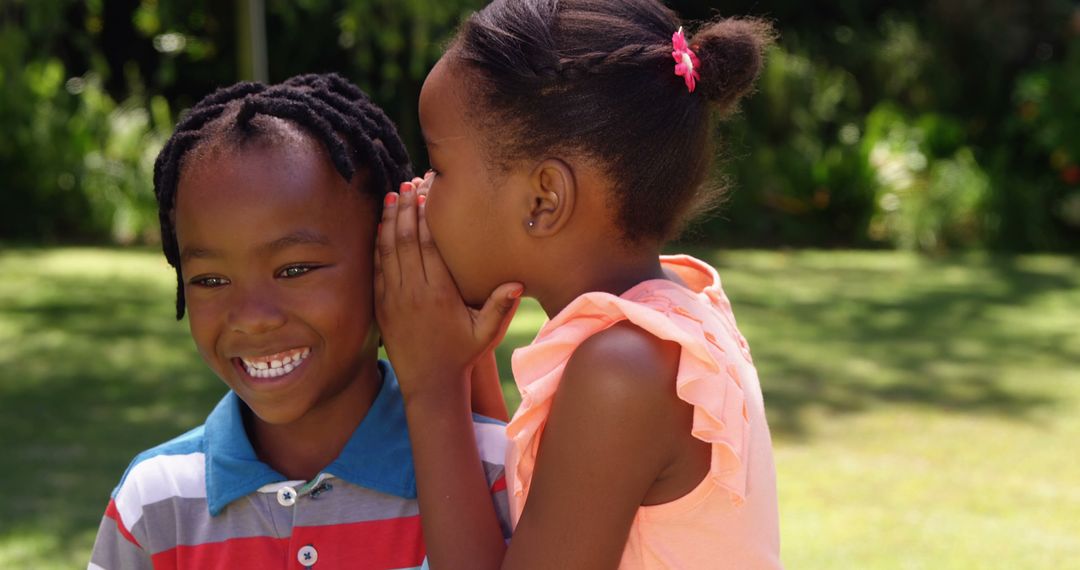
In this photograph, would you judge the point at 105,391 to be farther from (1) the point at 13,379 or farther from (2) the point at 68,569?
(2) the point at 68,569

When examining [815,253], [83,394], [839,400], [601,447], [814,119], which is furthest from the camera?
[814,119]

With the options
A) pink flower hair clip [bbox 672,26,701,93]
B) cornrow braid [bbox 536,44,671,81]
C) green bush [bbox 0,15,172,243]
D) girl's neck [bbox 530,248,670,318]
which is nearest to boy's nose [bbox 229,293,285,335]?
girl's neck [bbox 530,248,670,318]

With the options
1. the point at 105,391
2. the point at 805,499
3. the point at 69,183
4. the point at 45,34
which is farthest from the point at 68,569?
the point at 69,183

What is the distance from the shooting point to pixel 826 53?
554 inches

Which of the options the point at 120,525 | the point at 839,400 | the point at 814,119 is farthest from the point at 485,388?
the point at 814,119

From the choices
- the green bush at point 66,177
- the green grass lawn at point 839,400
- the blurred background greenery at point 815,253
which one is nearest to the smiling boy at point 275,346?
the blurred background greenery at point 815,253

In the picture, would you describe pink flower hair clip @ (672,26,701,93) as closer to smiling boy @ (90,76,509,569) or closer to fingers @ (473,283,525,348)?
fingers @ (473,283,525,348)

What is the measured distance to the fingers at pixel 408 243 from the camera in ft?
6.83

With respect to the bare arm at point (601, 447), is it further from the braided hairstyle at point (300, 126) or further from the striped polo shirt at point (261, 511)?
the braided hairstyle at point (300, 126)

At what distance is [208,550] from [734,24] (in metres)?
1.17

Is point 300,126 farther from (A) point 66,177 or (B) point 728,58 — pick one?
(A) point 66,177

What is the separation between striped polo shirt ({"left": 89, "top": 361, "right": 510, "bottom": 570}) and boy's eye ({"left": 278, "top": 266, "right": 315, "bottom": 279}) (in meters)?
0.29

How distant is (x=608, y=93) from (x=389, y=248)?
0.45m

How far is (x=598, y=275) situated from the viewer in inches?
78.9
